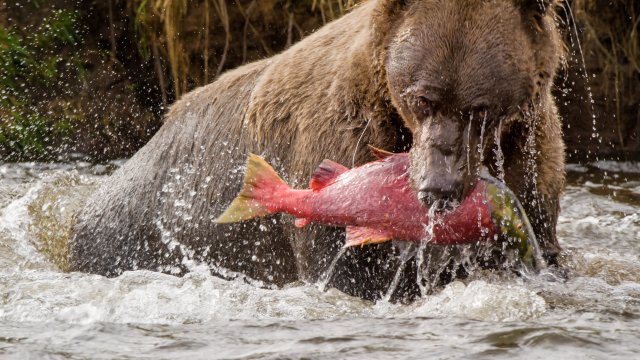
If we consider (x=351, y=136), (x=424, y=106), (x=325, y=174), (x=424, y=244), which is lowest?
(x=424, y=244)

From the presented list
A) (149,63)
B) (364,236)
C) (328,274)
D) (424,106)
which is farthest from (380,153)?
(149,63)

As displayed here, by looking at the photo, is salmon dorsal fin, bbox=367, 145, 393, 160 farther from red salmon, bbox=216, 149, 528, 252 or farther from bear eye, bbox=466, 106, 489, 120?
bear eye, bbox=466, 106, 489, 120

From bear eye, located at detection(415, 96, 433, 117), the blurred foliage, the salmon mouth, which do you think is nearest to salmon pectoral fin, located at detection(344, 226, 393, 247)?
the salmon mouth

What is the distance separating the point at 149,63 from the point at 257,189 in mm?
4898

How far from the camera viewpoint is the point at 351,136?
203 inches

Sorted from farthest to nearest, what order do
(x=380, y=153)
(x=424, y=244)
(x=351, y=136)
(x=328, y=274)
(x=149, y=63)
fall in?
(x=149, y=63) < (x=328, y=274) < (x=351, y=136) < (x=380, y=153) < (x=424, y=244)

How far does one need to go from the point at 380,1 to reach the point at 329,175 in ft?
2.42

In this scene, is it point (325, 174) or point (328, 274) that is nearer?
point (325, 174)

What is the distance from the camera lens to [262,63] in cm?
620

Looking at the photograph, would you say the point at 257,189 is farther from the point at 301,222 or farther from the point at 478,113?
the point at 478,113

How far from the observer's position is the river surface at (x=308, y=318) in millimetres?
4367

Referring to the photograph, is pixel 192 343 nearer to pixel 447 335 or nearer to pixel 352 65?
pixel 447 335

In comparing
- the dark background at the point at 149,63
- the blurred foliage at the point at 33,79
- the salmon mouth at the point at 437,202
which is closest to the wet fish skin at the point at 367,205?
the salmon mouth at the point at 437,202

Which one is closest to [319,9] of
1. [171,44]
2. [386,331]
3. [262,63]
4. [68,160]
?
[171,44]
